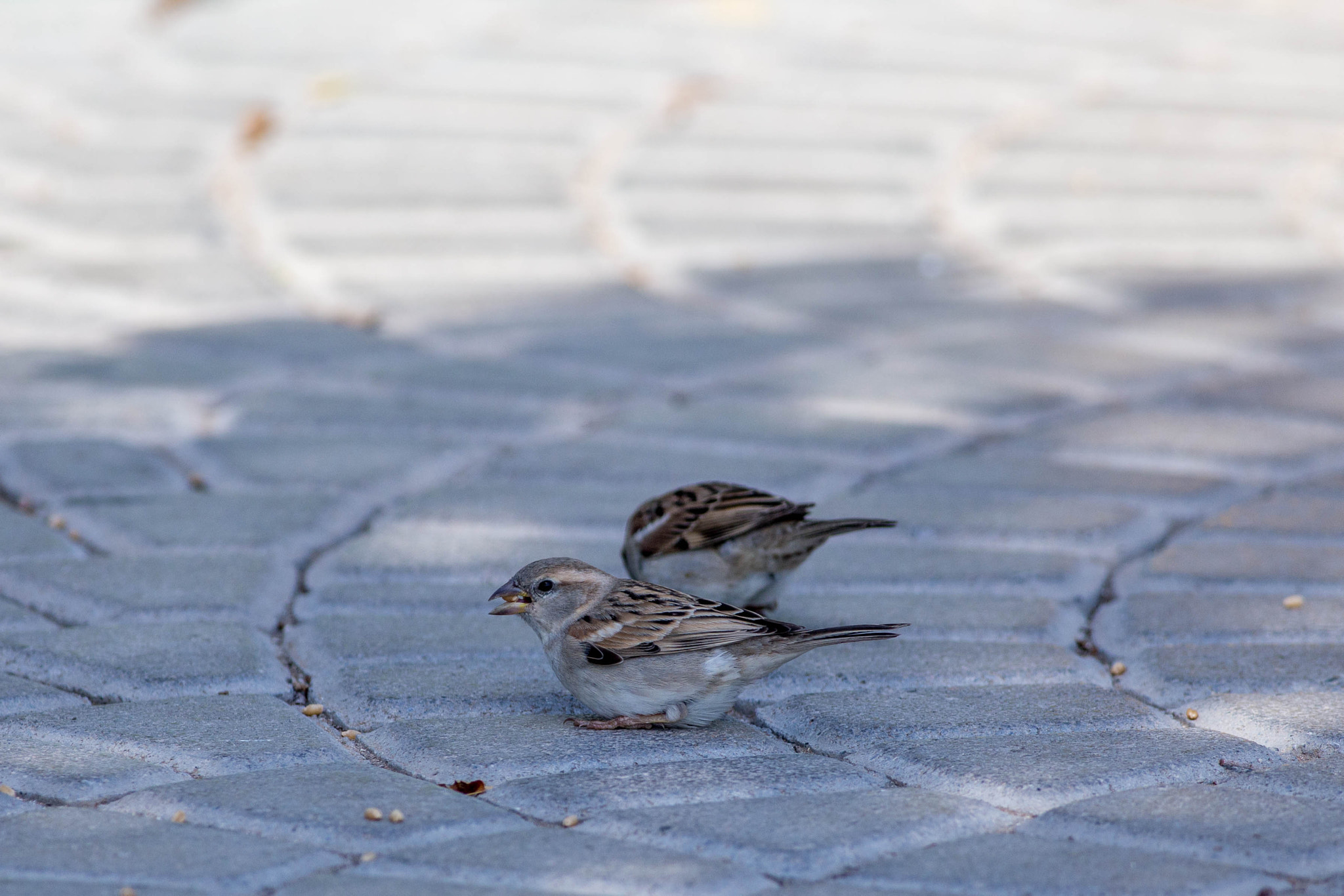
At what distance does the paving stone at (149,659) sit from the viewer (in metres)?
3.02

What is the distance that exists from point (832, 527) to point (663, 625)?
0.57m

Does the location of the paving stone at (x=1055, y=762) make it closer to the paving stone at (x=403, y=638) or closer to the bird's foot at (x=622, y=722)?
the bird's foot at (x=622, y=722)

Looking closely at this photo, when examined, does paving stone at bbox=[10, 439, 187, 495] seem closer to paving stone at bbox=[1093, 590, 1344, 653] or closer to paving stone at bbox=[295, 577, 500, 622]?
paving stone at bbox=[295, 577, 500, 622]

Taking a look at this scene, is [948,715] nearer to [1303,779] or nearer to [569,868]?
[1303,779]

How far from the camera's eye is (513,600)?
9.90 feet

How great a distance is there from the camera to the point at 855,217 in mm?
7059

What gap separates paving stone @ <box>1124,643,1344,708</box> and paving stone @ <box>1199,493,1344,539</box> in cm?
72

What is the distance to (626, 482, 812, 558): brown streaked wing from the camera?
338 centimetres

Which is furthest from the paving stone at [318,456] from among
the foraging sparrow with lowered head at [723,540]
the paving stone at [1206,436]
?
the paving stone at [1206,436]

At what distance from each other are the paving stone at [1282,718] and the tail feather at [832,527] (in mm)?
727

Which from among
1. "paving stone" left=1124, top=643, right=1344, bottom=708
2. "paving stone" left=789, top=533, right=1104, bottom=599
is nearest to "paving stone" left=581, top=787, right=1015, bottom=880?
"paving stone" left=1124, top=643, right=1344, bottom=708

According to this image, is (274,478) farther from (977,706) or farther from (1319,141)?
(1319,141)

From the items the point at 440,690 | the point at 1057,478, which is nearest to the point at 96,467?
the point at 440,690

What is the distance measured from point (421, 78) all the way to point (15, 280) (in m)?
2.90
